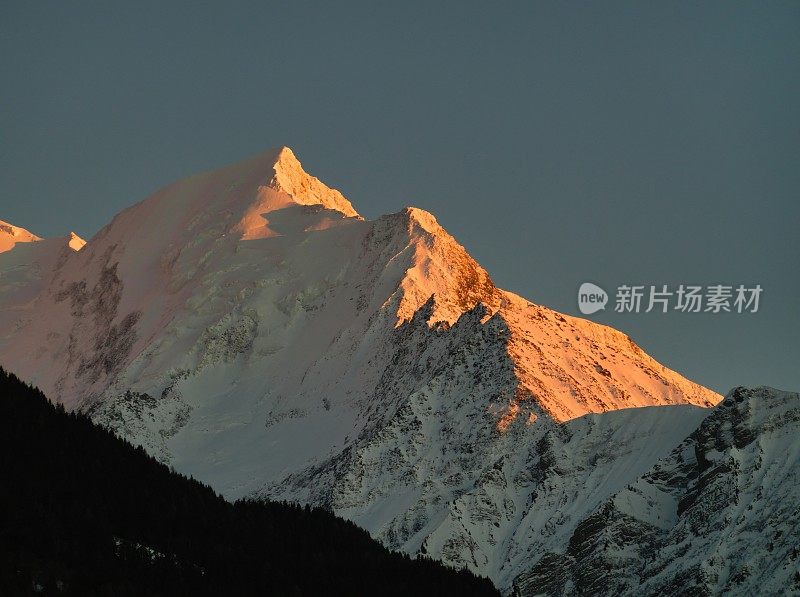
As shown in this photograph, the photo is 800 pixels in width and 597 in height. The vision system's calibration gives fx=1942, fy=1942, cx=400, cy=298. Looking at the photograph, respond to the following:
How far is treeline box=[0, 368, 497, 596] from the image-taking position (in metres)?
143

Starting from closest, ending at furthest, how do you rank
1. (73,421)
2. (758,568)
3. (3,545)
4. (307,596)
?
1. (3,545)
2. (307,596)
3. (73,421)
4. (758,568)

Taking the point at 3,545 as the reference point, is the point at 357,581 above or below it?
above

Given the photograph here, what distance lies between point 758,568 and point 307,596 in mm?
59161

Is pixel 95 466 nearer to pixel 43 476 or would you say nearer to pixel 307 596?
pixel 43 476

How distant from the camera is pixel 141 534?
15438 cm

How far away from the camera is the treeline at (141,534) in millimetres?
142625

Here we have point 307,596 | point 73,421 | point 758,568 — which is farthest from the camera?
point 758,568

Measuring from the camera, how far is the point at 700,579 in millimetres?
197875

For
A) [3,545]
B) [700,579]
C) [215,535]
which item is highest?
[700,579]

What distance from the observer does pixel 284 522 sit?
17538cm

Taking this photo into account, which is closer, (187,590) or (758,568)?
(187,590)

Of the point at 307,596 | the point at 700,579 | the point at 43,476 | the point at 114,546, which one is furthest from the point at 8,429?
the point at 700,579

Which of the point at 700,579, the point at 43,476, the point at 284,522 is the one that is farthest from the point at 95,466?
the point at 700,579

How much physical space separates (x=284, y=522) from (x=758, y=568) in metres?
50.5
